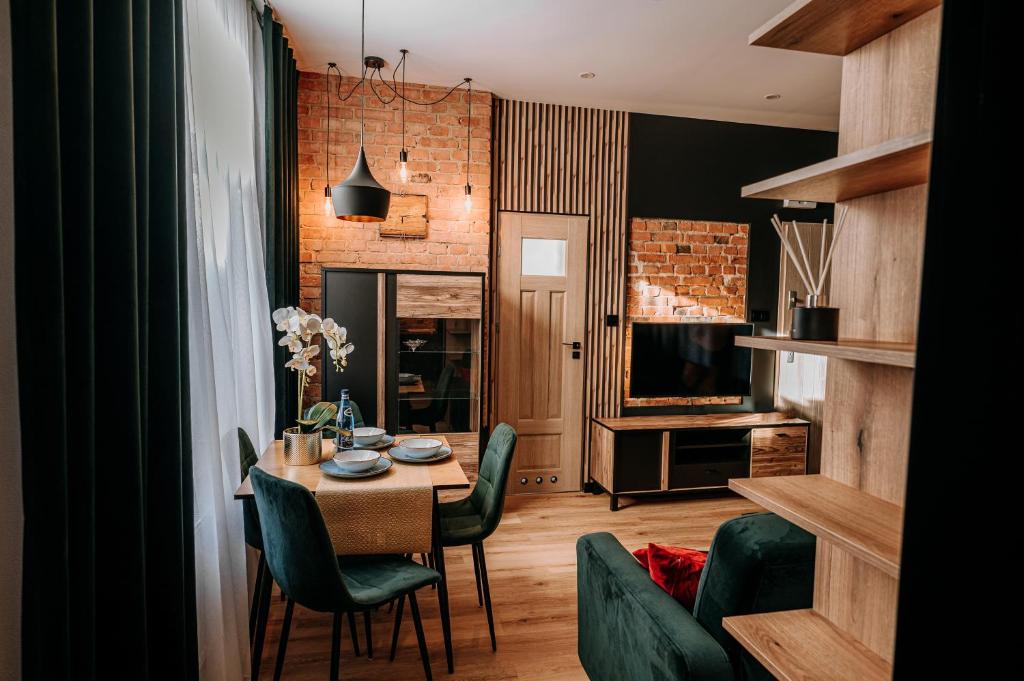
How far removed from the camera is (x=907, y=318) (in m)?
1.22

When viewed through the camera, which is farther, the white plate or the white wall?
the white plate

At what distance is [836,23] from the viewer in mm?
1255

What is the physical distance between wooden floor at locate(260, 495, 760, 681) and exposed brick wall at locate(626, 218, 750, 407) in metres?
1.17

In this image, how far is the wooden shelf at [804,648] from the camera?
3.89ft

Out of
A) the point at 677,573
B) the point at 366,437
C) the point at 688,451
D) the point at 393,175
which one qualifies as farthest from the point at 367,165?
the point at 688,451

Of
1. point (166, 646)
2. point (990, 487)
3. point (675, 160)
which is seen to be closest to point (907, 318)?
point (990, 487)

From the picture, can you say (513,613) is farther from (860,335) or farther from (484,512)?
(860,335)

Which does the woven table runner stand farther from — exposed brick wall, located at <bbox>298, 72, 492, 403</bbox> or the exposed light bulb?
the exposed light bulb

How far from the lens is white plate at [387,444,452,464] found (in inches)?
100

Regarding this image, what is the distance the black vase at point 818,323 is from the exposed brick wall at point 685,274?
140 inches

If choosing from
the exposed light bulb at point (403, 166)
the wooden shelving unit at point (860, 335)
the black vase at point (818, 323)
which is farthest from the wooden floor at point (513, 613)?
the exposed light bulb at point (403, 166)

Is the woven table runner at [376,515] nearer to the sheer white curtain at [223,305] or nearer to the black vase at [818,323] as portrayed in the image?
the sheer white curtain at [223,305]

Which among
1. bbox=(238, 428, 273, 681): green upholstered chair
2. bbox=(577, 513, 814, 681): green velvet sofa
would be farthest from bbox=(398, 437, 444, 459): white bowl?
bbox=(577, 513, 814, 681): green velvet sofa

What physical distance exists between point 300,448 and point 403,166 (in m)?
2.19
